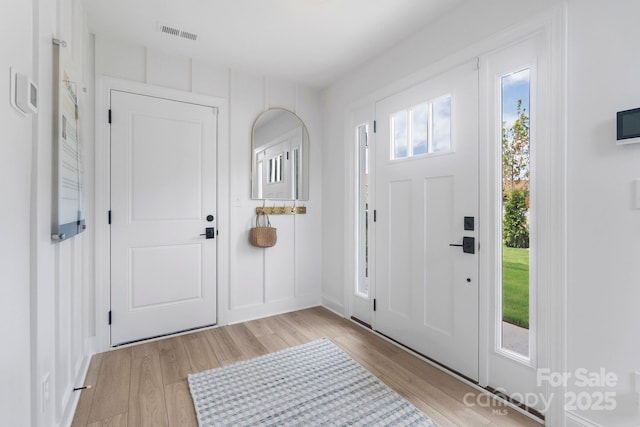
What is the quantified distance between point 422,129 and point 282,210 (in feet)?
5.60

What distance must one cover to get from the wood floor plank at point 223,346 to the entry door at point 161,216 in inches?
7.6

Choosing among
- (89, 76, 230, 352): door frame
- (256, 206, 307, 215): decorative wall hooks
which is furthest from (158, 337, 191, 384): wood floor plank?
(256, 206, 307, 215): decorative wall hooks

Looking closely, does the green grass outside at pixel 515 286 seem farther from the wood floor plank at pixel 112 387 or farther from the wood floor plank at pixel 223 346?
the wood floor plank at pixel 112 387

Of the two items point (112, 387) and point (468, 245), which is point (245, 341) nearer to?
point (112, 387)

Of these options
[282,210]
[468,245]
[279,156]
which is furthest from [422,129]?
[282,210]

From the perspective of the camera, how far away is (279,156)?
3.30 m

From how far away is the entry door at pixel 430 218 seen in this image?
2027 mm

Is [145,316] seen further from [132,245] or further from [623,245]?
[623,245]

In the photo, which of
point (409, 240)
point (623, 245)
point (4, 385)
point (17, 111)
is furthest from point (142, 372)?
point (623, 245)

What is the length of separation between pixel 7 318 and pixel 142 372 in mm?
1534

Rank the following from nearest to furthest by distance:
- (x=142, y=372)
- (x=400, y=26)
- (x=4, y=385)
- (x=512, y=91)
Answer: (x=4, y=385) < (x=512, y=91) < (x=142, y=372) < (x=400, y=26)

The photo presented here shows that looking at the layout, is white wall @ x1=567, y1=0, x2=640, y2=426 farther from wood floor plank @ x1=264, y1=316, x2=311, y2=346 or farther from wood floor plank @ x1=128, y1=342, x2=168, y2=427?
wood floor plank @ x1=128, y1=342, x2=168, y2=427

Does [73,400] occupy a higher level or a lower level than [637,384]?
lower

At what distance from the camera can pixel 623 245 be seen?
138cm
